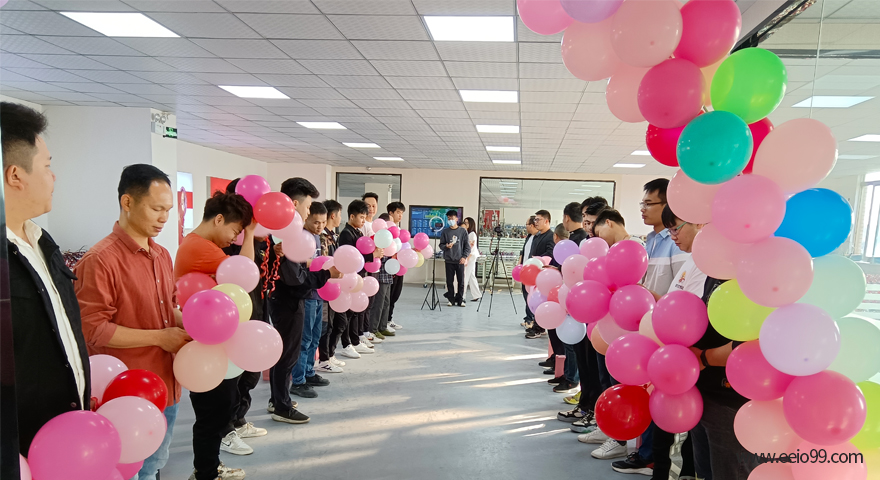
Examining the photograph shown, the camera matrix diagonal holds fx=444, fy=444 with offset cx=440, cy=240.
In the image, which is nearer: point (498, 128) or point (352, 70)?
point (352, 70)

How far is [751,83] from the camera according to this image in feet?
4.28

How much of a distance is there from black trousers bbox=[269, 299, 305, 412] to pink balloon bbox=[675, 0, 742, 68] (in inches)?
100

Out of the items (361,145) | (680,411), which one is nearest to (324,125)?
(361,145)

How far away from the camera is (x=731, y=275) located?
1.39 m

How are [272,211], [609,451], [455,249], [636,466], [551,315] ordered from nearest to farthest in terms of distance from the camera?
1. [272,211]
2. [636,466]
3. [609,451]
4. [551,315]
5. [455,249]

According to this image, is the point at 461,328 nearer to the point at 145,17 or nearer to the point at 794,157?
the point at 145,17

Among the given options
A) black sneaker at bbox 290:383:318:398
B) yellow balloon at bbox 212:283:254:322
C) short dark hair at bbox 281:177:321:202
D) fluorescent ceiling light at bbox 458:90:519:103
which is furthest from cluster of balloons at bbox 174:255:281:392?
fluorescent ceiling light at bbox 458:90:519:103

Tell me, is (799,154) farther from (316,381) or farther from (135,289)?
(316,381)

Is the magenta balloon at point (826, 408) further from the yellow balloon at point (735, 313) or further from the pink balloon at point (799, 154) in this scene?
the pink balloon at point (799, 154)

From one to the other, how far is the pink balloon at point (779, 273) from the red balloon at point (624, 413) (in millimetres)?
623

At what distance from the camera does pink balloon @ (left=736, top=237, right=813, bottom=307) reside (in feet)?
3.82

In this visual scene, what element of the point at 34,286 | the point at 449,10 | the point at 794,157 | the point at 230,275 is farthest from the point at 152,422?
the point at 449,10

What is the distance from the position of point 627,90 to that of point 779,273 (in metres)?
0.80

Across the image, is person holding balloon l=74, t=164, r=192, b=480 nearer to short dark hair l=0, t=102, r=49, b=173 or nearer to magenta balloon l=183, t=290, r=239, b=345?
magenta balloon l=183, t=290, r=239, b=345
